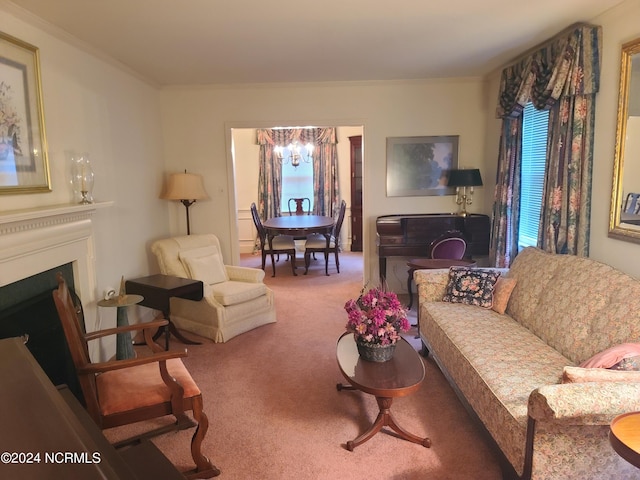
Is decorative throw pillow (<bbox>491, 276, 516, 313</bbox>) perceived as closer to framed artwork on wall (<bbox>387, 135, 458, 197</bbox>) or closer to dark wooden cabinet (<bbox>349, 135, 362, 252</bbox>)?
framed artwork on wall (<bbox>387, 135, 458, 197</bbox>)

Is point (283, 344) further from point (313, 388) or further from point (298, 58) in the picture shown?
point (298, 58)

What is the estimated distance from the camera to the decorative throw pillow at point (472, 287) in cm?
319

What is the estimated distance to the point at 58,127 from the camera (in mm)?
2852

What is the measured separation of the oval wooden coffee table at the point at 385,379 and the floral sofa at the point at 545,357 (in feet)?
1.08

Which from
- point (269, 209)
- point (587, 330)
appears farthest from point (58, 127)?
point (269, 209)

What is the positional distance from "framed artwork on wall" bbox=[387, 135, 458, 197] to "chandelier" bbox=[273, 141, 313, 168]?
2.94 metres

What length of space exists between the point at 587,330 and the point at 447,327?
0.81m

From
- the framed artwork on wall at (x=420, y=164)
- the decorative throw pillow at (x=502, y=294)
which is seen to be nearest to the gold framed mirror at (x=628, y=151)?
the decorative throw pillow at (x=502, y=294)

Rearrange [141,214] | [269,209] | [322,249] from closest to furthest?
[141,214]
[322,249]
[269,209]

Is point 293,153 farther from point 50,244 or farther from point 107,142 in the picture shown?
point 50,244

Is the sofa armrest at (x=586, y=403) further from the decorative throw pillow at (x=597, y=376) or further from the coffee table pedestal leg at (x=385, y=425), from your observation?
the coffee table pedestal leg at (x=385, y=425)

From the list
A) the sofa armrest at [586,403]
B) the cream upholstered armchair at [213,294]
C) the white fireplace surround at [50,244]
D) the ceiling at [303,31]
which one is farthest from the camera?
the cream upholstered armchair at [213,294]

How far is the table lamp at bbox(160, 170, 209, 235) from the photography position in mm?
4449

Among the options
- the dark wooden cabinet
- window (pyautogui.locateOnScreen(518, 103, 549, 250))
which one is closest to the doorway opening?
the dark wooden cabinet
